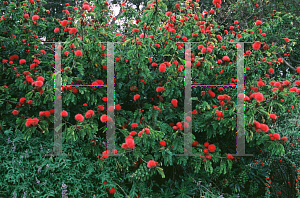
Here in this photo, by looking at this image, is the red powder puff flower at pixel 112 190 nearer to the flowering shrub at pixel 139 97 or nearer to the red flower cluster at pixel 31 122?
the flowering shrub at pixel 139 97

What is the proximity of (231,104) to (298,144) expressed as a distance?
4.43 feet

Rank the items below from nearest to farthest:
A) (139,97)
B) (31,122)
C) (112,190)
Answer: (31,122)
(112,190)
(139,97)

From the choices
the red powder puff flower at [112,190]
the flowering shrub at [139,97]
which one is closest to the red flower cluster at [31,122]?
the flowering shrub at [139,97]

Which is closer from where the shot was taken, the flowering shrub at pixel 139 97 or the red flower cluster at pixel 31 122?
the red flower cluster at pixel 31 122

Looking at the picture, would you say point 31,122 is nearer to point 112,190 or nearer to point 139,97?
point 112,190

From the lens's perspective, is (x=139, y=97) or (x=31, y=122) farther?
(x=139, y=97)

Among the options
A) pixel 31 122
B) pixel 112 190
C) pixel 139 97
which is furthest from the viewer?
pixel 139 97

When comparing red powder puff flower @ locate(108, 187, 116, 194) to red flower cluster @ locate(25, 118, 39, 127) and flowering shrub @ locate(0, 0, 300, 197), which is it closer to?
flowering shrub @ locate(0, 0, 300, 197)

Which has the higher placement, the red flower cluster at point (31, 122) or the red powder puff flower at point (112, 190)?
the red flower cluster at point (31, 122)

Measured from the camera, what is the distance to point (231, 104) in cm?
235

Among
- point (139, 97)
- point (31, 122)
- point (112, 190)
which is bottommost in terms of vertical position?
point (112, 190)

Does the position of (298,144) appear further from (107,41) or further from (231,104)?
(107,41)

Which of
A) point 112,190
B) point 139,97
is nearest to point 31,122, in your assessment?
point 112,190

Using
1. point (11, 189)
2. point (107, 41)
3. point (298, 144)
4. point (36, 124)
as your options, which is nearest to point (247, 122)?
point (298, 144)
